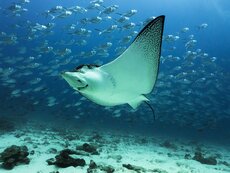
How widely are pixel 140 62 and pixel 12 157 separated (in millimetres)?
4354

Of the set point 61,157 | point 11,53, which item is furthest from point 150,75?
point 11,53

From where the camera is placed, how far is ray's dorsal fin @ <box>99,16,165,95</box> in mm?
3021

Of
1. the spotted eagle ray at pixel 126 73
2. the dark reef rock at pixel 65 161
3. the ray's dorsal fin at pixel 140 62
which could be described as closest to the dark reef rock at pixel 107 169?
the dark reef rock at pixel 65 161

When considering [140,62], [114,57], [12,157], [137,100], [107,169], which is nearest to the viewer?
[140,62]

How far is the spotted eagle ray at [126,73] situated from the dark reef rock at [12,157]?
368 centimetres

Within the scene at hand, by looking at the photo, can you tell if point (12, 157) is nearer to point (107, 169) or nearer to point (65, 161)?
point (65, 161)

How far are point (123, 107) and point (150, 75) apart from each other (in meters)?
13.7

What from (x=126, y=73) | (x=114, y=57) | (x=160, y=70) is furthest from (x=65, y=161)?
(x=160, y=70)

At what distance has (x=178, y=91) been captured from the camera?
18.1 m

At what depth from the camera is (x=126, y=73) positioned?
3271 millimetres

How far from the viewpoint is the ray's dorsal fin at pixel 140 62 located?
3.02 m

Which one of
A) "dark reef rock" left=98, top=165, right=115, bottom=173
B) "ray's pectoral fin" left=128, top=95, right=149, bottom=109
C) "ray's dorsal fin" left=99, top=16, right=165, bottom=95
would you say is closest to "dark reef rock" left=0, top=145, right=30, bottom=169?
"dark reef rock" left=98, top=165, right=115, bottom=173

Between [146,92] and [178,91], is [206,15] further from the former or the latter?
[146,92]

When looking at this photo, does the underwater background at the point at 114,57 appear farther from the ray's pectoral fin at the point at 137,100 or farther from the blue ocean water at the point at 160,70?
the ray's pectoral fin at the point at 137,100
